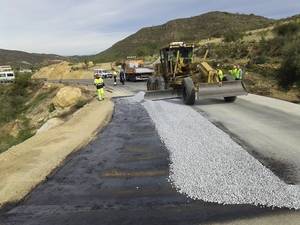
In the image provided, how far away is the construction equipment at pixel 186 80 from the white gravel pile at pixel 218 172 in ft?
22.2

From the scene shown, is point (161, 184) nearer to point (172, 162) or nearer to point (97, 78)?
point (172, 162)

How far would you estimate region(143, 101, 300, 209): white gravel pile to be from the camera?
8711 millimetres

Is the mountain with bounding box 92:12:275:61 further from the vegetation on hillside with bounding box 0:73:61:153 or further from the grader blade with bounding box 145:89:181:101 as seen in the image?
the grader blade with bounding box 145:89:181:101

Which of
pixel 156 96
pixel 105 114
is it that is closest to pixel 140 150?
pixel 105 114

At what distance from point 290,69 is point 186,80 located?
11824mm

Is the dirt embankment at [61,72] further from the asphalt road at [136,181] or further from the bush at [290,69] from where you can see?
the asphalt road at [136,181]

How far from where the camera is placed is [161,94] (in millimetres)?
26656

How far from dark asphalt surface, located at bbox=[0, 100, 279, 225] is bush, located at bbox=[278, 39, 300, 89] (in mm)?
20098

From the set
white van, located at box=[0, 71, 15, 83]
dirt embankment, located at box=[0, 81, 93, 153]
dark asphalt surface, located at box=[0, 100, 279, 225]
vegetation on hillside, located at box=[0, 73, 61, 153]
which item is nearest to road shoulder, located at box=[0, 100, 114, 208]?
dark asphalt surface, located at box=[0, 100, 279, 225]

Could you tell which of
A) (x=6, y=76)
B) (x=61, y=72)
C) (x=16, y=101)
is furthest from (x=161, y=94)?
(x=61, y=72)

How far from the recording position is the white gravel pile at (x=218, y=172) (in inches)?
343

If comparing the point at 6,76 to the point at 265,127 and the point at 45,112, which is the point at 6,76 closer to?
the point at 45,112

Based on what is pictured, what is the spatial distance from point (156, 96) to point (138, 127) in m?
8.78

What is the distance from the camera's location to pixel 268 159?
11469mm
